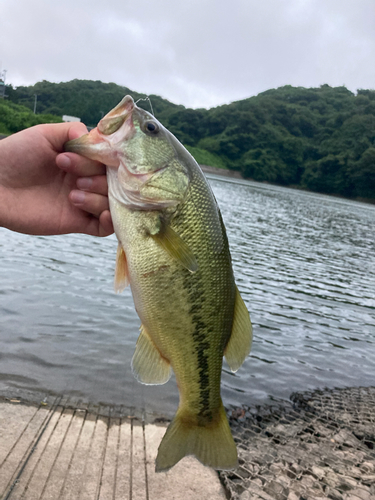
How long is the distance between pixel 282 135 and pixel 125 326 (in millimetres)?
128266

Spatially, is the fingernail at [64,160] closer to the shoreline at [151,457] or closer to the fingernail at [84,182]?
the fingernail at [84,182]

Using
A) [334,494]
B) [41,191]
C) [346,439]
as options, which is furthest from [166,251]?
[346,439]

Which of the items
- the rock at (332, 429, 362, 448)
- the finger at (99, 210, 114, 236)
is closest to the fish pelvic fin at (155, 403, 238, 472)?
the finger at (99, 210, 114, 236)

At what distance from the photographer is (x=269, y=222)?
3238 cm

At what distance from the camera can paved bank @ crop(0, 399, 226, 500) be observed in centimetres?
370

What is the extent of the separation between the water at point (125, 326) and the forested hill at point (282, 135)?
8821 centimetres

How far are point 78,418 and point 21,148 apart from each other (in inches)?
133

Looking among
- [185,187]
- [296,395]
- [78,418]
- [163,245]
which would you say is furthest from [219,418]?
[296,395]

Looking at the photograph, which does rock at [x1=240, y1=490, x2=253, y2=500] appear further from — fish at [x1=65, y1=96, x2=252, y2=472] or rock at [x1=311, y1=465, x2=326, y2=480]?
fish at [x1=65, y1=96, x2=252, y2=472]

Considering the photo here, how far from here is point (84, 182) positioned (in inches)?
113

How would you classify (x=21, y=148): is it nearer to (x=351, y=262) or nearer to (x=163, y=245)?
(x=163, y=245)

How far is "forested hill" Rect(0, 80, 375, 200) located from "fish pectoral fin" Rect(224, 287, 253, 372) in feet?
327

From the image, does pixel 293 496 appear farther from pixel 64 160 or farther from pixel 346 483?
pixel 64 160

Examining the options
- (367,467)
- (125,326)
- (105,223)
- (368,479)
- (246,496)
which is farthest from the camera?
(125,326)
